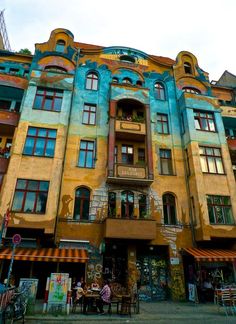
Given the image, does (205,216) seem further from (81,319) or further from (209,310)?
(81,319)

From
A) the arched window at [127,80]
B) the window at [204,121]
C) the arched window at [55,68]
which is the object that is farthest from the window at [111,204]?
the arched window at [55,68]

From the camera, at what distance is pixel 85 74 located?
22.1 meters

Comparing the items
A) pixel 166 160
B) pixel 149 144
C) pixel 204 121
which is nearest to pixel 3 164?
pixel 149 144

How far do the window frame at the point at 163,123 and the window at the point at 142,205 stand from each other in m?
6.47

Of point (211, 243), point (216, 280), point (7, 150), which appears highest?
point (7, 150)

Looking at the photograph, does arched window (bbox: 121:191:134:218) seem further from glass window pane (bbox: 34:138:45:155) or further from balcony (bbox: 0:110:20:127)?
balcony (bbox: 0:110:20:127)

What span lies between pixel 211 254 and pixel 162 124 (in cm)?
1159

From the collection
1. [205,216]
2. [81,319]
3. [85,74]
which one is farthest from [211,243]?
[85,74]

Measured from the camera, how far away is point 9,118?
58.6 ft

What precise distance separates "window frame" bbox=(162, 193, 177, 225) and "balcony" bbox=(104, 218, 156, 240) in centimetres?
227

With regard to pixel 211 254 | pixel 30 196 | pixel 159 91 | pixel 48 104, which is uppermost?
pixel 159 91

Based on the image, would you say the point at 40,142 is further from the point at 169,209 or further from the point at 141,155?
the point at 169,209

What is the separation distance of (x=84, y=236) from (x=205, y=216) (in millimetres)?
8450

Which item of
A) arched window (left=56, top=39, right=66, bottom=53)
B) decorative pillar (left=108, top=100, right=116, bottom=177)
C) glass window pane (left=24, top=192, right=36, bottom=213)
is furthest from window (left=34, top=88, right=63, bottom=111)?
glass window pane (left=24, top=192, right=36, bottom=213)
